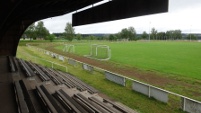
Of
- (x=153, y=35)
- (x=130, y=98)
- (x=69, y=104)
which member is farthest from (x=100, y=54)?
(x=153, y=35)

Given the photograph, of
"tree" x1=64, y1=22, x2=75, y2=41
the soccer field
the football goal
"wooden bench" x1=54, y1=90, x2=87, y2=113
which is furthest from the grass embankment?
"tree" x1=64, y1=22, x2=75, y2=41

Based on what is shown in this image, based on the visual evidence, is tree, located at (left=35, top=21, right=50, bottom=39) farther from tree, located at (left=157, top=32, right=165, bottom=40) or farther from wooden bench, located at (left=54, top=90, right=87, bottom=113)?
tree, located at (left=157, top=32, right=165, bottom=40)

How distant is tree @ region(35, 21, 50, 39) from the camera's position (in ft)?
280

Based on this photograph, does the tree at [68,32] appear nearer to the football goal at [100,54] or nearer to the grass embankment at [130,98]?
the football goal at [100,54]

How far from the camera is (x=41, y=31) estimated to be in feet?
285

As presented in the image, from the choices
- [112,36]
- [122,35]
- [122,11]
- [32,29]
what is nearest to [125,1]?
[122,11]

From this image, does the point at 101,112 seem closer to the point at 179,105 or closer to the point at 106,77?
the point at 179,105

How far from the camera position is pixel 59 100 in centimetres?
851

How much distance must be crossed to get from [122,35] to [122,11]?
13686cm

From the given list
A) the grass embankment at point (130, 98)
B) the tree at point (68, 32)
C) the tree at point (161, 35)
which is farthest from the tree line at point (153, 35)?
the grass embankment at point (130, 98)

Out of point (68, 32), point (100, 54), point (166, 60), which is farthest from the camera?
point (68, 32)

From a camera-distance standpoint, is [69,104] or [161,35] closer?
[69,104]

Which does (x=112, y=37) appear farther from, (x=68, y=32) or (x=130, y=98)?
(x=130, y=98)

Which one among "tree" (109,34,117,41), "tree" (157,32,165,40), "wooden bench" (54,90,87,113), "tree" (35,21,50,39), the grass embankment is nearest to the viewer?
"wooden bench" (54,90,87,113)
